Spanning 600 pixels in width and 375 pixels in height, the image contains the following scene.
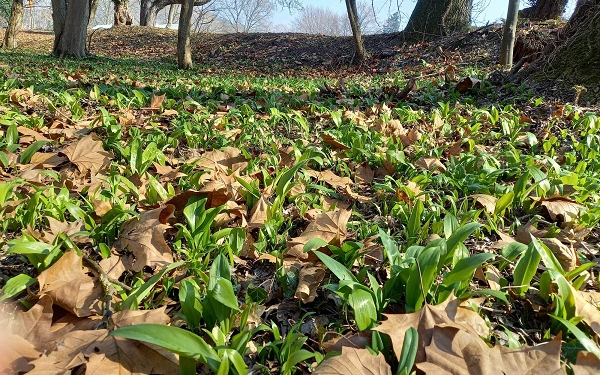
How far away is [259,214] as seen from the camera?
6.01 ft

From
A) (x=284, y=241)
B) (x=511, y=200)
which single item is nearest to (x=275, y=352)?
(x=284, y=241)

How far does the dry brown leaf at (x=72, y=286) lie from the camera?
1.21 metres

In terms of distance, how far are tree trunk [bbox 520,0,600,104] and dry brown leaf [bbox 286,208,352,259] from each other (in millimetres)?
3387

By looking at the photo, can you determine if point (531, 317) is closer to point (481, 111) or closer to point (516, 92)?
point (481, 111)

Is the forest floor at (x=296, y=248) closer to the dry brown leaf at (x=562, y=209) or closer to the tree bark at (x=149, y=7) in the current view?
the dry brown leaf at (x=562, y=209)

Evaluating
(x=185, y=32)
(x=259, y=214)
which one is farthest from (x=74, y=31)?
(x=259, y=214)

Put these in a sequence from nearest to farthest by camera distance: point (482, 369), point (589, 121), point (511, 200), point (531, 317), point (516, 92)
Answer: point (482, 369) < point (531, 317) < point (511, 200) < point (589, 121) < point (516, 92)

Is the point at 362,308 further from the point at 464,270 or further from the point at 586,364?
the point at 586,364

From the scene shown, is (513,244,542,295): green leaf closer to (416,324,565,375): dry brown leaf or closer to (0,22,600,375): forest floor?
(0,22,600,375): forest floor

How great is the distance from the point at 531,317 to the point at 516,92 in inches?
154

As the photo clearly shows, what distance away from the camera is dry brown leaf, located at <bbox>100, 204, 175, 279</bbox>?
1472 mm

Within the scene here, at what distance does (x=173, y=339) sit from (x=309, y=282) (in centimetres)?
55

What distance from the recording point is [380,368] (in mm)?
982

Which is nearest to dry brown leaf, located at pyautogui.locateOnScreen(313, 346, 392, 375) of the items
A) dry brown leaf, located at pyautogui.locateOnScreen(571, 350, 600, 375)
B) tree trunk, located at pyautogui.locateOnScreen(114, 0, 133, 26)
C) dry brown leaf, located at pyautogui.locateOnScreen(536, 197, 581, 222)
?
dry brown leaf, located at pyautogui.locateOnScreen(571, 350, 600, 375)
